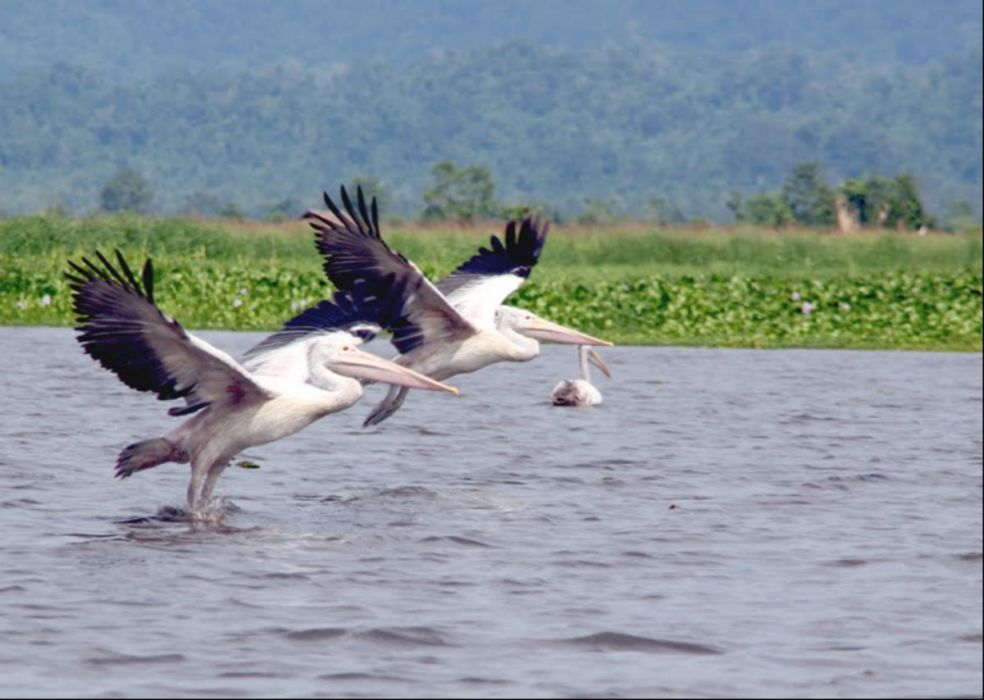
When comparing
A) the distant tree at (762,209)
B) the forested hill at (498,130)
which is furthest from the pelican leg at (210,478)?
the forested hill at (498,130)

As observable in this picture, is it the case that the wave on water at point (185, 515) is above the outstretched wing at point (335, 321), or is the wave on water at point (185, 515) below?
below

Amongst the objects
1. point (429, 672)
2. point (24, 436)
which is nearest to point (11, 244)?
point (24, 436)

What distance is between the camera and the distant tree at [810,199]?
63.8 m

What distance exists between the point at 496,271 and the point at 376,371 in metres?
2.78

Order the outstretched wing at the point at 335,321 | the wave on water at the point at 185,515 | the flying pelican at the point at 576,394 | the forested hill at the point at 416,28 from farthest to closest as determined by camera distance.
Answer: the forested hill at the point at 416,28, the flying pelican at the point at 576,394, the outstretched wing at the point at 335,321, the wave on water at the point at 185,515

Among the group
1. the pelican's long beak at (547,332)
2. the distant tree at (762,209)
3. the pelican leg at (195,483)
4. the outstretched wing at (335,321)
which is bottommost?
the distant tree at (762,209)

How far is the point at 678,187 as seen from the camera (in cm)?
13512

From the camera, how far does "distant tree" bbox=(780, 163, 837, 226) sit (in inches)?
2511

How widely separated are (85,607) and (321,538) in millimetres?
1787

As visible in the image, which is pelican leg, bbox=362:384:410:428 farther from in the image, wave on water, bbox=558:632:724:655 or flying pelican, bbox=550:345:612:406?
flying pelican, bbox=550:345:612:406

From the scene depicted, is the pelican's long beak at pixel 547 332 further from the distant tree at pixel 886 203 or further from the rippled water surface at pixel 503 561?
the distant tree at pixel 886 203

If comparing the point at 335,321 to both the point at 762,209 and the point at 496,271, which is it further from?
the point at 762,209

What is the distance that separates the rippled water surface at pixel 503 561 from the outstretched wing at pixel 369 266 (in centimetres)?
96

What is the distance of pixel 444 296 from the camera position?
11.5m
